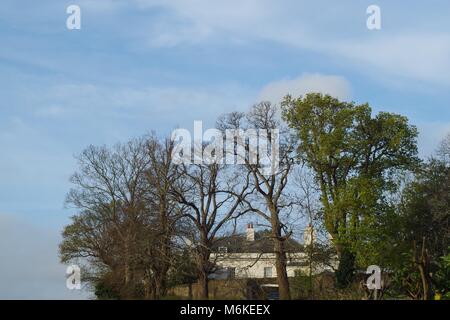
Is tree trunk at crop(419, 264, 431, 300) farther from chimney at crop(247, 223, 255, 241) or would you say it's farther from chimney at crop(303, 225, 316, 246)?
chimney at crop(247, 223, 255, 241)

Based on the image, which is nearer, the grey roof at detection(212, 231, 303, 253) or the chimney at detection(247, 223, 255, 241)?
the grey roof at detection(212, 231, 303, 253)

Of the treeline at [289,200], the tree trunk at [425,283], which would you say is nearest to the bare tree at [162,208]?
the treeline at [289,200]

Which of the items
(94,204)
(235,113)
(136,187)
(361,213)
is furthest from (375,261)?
(94,204)

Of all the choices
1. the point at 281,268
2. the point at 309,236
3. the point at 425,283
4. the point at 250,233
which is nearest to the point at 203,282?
the point at 281,268

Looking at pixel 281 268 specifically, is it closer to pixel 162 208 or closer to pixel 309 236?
pixel 309 236

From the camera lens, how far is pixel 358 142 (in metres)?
47.0

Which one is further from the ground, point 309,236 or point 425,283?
point 309,236

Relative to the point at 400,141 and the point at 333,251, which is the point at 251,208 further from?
the point at 400,141

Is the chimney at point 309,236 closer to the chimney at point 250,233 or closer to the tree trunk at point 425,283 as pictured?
the chimney at point 250,233

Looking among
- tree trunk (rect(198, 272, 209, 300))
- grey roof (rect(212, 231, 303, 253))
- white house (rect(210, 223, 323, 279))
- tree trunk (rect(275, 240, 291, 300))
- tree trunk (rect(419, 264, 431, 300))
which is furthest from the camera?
grey roof (rect(212, 231, 303, 253))

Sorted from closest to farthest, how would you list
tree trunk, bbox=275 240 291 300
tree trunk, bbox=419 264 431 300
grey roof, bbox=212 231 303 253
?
1. tree trunk, bbox=419 264 431 300
2. tree trunk, bbox=275 240 291 300
3. grey roof, bbox=212 231 303 253

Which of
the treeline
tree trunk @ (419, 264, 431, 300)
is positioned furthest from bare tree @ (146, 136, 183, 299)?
tree trunk @ (419, 264, 431, 300)

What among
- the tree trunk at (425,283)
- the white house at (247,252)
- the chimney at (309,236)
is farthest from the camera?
the chimney at (309,236)

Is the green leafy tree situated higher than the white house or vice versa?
the green leafy tree
